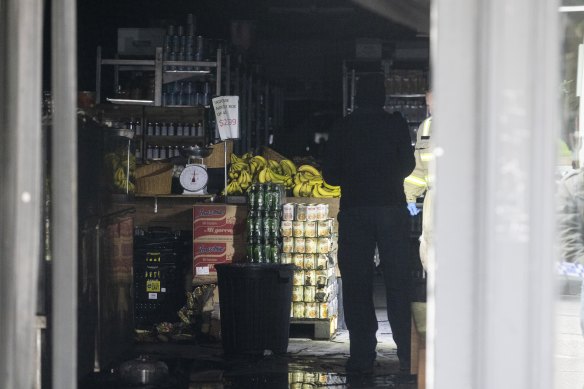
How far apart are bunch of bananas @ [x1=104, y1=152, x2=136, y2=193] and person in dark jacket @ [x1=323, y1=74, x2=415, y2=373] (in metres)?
1.64

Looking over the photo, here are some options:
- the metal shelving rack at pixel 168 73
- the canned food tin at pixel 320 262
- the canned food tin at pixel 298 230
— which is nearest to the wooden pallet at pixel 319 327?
the canned food tin at pixel 320 262

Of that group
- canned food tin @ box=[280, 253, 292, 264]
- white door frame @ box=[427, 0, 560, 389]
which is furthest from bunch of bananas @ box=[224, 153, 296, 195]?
white door frame @ box=[427, 0, 560, 389]

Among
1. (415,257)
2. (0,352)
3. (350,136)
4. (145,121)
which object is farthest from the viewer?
(145,121)

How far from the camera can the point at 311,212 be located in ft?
30.5

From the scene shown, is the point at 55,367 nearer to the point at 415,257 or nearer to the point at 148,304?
the point at 148,304

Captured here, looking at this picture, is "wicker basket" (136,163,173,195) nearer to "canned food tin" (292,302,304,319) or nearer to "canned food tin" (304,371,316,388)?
"canned food tin" (292,302,304,319)

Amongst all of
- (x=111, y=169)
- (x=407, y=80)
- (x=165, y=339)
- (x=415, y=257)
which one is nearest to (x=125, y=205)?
(x=111, y=169)

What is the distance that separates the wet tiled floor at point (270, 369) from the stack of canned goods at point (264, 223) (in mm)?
877

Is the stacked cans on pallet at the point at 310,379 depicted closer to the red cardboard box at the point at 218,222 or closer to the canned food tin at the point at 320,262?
the canned food tin at the point at 320,262

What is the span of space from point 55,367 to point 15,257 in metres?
0.41

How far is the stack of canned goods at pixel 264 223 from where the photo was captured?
8992mm

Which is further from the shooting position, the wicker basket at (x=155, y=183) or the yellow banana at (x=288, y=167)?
the yellow banana at (x=288, y=167)

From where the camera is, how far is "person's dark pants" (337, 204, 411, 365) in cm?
745

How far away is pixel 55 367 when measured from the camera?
3492 mm
